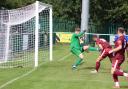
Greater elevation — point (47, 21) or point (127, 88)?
point (47, 21)

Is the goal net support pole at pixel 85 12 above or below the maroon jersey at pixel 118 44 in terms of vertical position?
above

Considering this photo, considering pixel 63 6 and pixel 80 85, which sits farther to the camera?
pixel 63 6

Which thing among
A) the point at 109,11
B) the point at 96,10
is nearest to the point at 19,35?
the point at 109,11

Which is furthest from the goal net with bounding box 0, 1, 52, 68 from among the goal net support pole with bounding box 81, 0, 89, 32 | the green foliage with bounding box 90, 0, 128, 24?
the green foliage with bounding box 90, 0, 128, 24

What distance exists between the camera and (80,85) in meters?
15.4

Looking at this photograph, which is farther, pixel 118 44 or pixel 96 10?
pixel 96 10

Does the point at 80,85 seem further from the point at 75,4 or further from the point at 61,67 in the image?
the point at 75,4

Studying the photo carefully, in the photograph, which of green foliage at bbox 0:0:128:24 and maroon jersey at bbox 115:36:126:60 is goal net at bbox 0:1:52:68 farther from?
green foliage at bbox 0:0:128:24

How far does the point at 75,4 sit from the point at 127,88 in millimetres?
40521

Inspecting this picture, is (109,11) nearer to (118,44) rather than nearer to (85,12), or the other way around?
(85,12)

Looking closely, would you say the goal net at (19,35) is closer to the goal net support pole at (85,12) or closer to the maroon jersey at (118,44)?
the maroon jersey at (118,44)

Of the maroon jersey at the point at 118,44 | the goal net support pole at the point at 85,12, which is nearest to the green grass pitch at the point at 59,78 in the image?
the maroon jersey at the point at 118,44

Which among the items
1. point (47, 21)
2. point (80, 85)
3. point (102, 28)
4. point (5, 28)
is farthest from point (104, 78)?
point (102, 28)

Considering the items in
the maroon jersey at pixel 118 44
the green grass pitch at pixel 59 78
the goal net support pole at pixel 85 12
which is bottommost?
the green grass pitch at pixel 59 78
